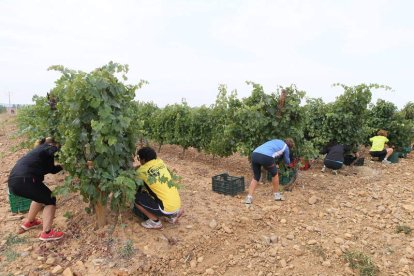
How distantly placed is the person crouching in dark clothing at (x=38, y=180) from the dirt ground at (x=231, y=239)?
0.81 ft

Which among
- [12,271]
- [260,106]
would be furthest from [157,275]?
[260,106]

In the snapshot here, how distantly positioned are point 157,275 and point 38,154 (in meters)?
2.06

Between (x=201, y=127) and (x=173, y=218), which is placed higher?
(x=201, y=127)

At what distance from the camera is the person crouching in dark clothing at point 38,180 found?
156 inches

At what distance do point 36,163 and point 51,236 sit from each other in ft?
2.99

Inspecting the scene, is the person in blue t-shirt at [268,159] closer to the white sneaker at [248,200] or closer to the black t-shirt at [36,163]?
the white sneaker at [248,200]

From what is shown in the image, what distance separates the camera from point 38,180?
4074 mm

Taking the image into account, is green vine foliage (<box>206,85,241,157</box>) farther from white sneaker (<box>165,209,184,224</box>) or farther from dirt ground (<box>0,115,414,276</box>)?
white sneaker (<box>165,209,184,224</box>)

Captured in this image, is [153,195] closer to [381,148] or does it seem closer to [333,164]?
[333,164]

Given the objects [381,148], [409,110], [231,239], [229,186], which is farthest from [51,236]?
[409,110]

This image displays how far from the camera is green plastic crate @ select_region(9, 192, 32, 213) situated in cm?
482

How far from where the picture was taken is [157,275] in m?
3.55

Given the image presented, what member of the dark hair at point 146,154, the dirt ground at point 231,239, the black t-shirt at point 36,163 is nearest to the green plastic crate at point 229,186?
the dirt ground at point 231,239

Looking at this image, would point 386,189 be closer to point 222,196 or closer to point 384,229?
point 384,229
